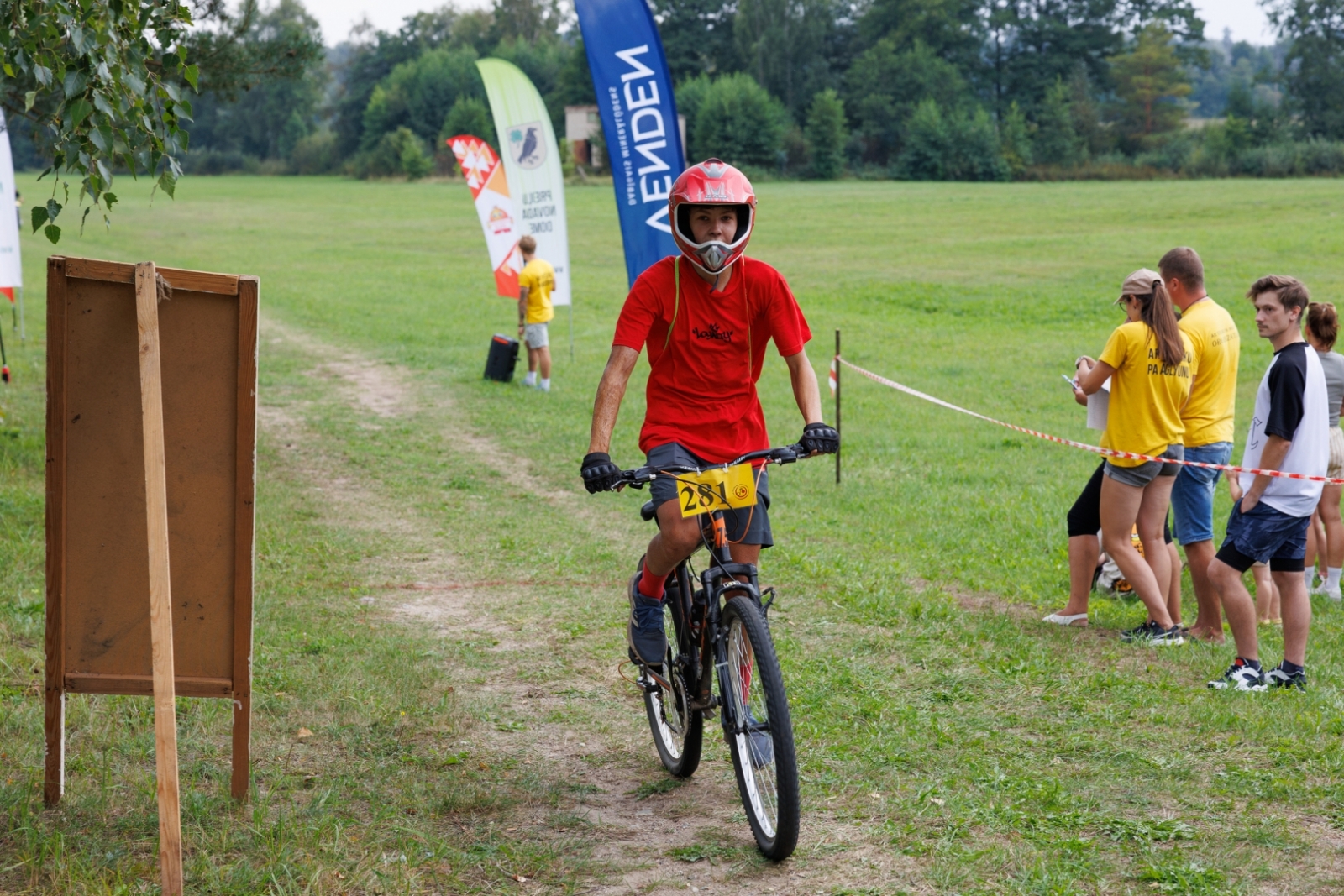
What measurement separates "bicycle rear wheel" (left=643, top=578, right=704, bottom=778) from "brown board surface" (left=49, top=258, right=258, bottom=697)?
151 centimetres

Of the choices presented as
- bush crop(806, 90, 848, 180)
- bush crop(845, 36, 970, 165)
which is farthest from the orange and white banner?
Result: bush crop(845, 36, 970, 165)

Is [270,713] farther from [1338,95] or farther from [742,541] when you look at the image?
[1338,95]

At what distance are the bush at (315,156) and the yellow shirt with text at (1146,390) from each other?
104764 millimetres

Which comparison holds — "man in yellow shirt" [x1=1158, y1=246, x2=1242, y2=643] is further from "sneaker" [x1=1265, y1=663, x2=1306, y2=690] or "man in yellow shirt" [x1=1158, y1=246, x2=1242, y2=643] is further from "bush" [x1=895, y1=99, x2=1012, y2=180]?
"bush" [x1=895, y1=99, x2=1012, y2=180]

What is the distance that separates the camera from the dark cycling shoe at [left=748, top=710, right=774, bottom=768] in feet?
13.5

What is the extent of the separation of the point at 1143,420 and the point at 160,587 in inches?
189

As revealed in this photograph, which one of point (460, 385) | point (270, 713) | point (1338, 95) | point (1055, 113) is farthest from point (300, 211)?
point (1338, 95)

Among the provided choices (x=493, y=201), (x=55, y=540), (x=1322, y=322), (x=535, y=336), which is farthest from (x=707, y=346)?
(x=493, y=201)

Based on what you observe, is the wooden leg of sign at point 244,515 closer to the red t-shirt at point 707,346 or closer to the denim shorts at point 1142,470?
the red t-shirt at point 707,346

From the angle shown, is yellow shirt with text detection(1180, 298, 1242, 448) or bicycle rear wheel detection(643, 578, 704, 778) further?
yellow shirt with text detection(1180, 298, 1242, 448)

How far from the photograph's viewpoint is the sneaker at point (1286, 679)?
18.8ft

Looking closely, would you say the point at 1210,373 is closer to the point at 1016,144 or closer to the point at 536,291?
the point at 536,291

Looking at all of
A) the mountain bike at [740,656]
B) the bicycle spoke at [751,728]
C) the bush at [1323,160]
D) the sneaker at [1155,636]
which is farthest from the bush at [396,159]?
the bicycle spoke at [751,728]

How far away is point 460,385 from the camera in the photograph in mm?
16609
